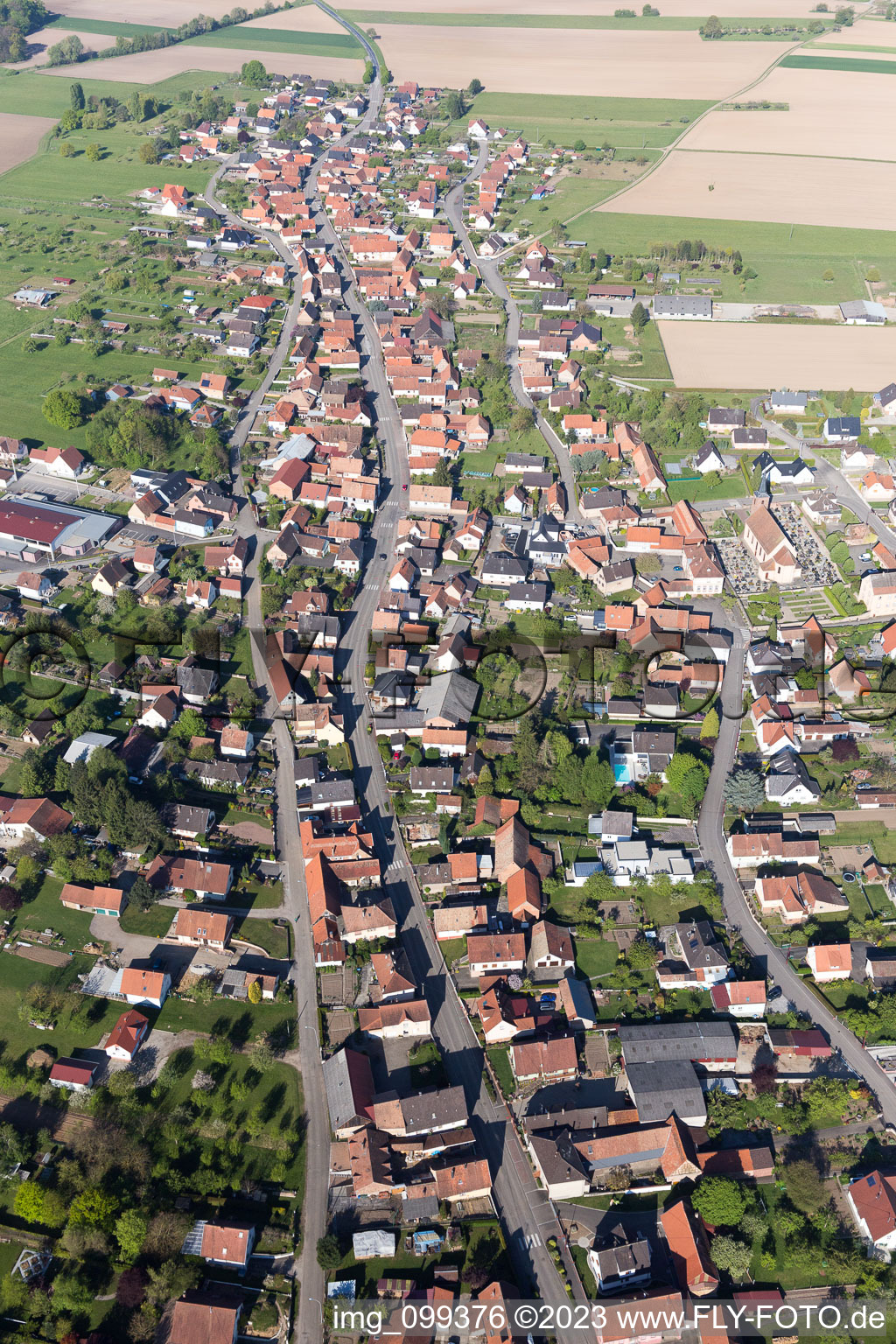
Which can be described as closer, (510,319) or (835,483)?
(835,483)

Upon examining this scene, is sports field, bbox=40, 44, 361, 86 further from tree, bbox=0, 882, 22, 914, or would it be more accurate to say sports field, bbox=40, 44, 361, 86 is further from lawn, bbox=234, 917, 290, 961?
lawn, bbox=234, 917, 290, 961

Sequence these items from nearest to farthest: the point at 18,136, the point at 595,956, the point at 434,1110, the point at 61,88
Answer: the point at 434,1110, the point at 595,956, the point at 18,136, the point at 61,88

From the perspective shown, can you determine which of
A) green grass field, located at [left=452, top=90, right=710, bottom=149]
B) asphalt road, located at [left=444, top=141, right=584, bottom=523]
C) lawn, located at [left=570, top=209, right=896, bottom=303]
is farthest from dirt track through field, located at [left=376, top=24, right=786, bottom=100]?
lawn, located at [left=570, top=209, right=896, bottom=303]

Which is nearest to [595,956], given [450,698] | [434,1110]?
[434,1110]

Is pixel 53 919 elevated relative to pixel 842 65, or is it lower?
lower

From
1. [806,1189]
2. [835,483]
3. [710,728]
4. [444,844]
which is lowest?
[806,1189]

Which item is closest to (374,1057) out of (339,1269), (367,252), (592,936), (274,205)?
(339,1269)

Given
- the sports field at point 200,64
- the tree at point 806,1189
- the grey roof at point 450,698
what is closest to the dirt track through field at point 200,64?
the sports field at point 200,64

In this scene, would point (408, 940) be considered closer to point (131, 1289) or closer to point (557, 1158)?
point (557, 1158)
